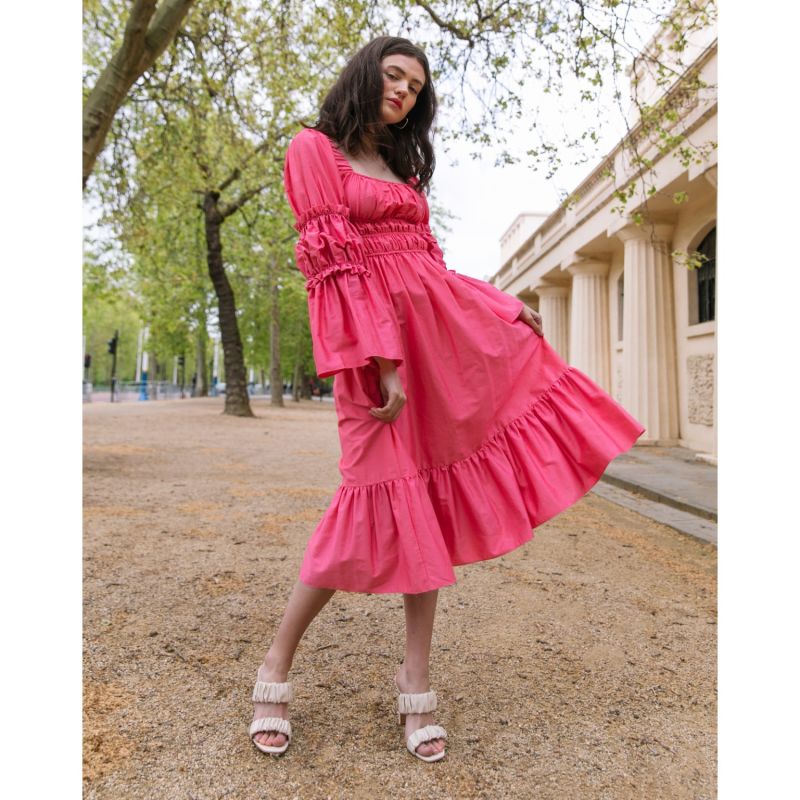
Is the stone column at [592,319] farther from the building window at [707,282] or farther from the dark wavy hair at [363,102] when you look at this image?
the dark wavy hair at [363,102]

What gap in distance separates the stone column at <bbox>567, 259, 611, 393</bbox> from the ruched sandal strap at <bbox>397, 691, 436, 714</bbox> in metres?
14.6

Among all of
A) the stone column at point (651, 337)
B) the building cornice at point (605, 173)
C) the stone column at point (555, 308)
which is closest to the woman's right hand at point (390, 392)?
the building cornice at point (605, 173)

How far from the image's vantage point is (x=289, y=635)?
199cm

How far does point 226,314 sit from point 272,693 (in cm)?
1674

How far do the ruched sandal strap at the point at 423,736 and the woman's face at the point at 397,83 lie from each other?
186 cm

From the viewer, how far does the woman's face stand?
2.07 m

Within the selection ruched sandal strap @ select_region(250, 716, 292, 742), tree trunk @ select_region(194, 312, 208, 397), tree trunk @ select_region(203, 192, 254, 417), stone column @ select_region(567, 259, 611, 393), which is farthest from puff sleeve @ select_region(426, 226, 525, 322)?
tree trunk @ select_region(194, 312, 208, 397)

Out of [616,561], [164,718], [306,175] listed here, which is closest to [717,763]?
[164,718]

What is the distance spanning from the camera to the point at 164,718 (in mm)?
2088

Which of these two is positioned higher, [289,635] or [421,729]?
[289,635]

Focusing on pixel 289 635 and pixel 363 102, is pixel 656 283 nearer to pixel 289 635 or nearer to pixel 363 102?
pixel 363 102

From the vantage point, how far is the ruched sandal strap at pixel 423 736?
190cm

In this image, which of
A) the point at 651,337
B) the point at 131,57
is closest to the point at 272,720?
the point at 131,57

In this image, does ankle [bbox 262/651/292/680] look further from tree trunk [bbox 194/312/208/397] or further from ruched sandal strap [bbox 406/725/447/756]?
tree trunk [bbox 194/312/208/397]
